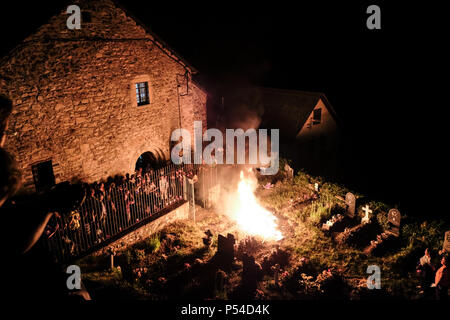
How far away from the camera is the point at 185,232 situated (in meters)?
13.1

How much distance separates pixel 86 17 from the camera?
1230 centimetres

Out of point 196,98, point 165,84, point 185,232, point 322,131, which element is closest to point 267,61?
point 322,131

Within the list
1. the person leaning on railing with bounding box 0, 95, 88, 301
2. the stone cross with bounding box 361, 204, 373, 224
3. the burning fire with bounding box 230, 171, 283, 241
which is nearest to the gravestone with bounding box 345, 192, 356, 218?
the stone cross with bounding box 361, 204, 373, 224

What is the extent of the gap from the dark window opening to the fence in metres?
6.62

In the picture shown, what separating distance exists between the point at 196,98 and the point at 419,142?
1699 centimetres

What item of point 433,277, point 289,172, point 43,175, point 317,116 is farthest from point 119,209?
point 317,116

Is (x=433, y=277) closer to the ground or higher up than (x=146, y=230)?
closer to the ground

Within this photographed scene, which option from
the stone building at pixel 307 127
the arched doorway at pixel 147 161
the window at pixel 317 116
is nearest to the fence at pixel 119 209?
the arched doorway at pixel 147 161

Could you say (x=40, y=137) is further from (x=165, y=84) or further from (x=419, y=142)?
(x=419, y=142)

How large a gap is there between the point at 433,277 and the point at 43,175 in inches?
574

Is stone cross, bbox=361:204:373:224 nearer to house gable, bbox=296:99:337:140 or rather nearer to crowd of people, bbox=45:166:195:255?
crowd of people, bbox=45:166:195:255

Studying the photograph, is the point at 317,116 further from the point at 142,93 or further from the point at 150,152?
the point at 142,93

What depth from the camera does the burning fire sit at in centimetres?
1298
